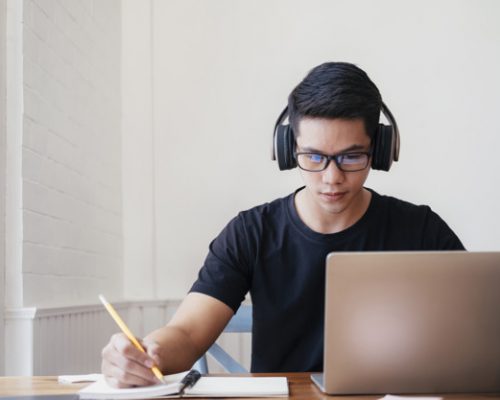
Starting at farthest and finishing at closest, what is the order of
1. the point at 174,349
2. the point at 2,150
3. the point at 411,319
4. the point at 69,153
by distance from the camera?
the point at 69,153
the point at 2,150
the point at 174,349
the point at 411,319

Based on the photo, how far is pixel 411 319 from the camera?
43.8 inches

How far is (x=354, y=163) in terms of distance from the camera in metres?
1.60

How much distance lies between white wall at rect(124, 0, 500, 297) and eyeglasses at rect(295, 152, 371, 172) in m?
1.52

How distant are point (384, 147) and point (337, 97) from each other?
0.50 feet

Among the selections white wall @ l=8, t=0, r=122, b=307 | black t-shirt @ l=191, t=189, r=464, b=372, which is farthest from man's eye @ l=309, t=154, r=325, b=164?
white wall @ l=8, t=0, r=122, b=307

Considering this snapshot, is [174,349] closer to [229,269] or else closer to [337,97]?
[229,269]

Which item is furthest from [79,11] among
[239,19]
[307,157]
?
[307,157]

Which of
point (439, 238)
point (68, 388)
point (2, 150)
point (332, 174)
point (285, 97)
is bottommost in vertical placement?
point (68, 388)

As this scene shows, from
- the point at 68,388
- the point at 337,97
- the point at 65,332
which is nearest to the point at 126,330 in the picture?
the point at 68,388

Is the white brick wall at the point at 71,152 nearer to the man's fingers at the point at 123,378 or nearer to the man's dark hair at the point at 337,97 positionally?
the man's dark hair at the point at 337,97

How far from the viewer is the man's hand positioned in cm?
122

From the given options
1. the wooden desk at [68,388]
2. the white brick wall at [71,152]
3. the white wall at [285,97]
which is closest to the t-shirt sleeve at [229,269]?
the wooden desk at [68,388]

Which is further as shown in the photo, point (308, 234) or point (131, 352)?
point (308, 234)

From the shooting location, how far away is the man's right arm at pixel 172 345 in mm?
1227
